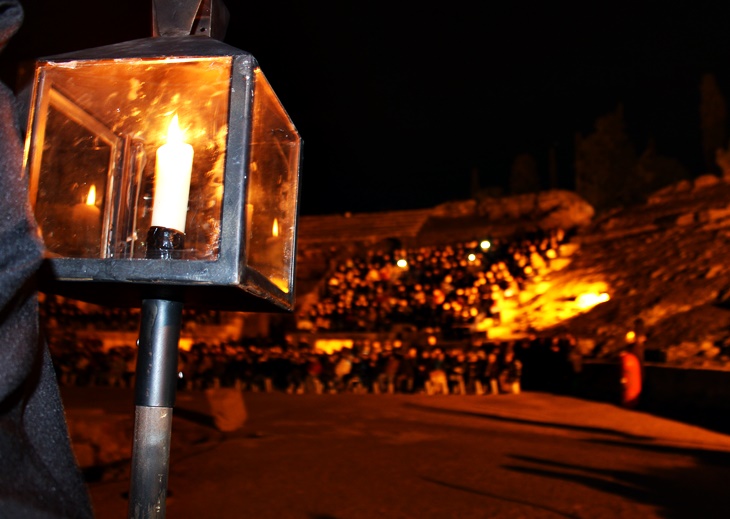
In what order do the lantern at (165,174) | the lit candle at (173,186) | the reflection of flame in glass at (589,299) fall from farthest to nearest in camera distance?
the reflection of flame in glass at (589,299), the lit candle at (173,186), the lantern at (165,174)

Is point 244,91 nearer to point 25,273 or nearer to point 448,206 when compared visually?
point 25,273

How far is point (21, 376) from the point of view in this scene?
2.91ft

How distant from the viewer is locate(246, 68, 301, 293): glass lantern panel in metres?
1.55

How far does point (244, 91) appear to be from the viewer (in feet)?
4.48

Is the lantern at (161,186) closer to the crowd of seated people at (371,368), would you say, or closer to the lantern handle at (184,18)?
the lantern handle at (184,18)

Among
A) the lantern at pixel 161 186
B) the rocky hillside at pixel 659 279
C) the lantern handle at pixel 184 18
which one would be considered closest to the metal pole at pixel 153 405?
the lantern at pixel 161 186

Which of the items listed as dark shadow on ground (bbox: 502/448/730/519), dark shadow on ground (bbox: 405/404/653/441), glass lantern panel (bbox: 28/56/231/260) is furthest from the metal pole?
dark shadow on ground (bbox: 405/404/653/441)

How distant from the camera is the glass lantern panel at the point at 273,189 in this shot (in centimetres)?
155

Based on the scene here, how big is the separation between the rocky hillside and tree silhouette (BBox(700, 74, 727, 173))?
24724 mm

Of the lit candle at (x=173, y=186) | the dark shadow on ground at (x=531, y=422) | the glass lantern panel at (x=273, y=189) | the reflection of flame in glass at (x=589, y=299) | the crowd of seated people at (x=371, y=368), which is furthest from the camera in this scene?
the reflection of flame in glass at (x=589, y=299)

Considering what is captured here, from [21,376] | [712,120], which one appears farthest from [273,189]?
[712,120]

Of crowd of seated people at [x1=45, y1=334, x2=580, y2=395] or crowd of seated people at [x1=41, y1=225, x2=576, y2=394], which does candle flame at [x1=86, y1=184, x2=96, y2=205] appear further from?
crowd of seated people at [x1=45, y1=334, x2=580, y2=395]

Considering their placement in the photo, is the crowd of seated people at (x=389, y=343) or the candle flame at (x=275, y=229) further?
the crowd of seated people at (x=389, y=343)

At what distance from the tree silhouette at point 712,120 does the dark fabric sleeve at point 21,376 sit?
180 feet
